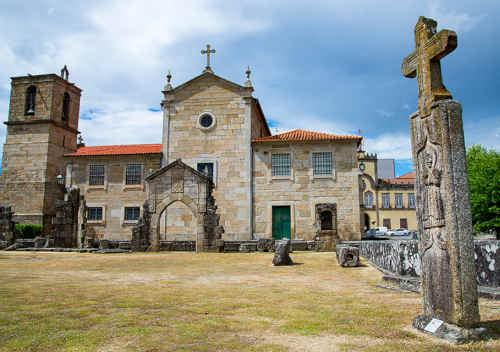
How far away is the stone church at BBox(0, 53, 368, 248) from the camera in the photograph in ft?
80.1

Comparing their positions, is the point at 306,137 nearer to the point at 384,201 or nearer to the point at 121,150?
the point at 121,150

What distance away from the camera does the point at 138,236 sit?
18906mm

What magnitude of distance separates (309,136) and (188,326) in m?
22.6

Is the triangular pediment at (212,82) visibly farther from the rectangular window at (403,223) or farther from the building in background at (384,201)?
the rectangular window at (403,223)

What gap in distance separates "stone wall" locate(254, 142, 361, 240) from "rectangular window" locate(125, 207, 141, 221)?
8.79m

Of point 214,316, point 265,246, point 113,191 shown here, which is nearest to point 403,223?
point 113,191

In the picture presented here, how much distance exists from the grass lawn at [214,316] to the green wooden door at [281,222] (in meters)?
16.6

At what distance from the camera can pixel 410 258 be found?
733cm

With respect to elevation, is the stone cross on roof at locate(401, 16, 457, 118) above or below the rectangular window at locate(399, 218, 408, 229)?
above

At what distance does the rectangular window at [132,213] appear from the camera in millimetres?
27000

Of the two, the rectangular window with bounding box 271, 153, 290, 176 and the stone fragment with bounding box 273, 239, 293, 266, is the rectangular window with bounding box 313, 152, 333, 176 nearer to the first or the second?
the rectangular window with bounding box 271, 153, 290, 176

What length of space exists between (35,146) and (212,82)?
15.5m

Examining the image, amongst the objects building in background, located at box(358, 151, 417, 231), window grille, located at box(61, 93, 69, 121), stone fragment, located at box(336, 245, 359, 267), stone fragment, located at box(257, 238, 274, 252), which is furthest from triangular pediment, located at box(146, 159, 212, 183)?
building in background, located at box(358, 151, 417, 231)

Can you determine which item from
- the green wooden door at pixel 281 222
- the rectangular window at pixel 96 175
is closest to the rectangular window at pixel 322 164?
the green wooden door at pixel 281 222
